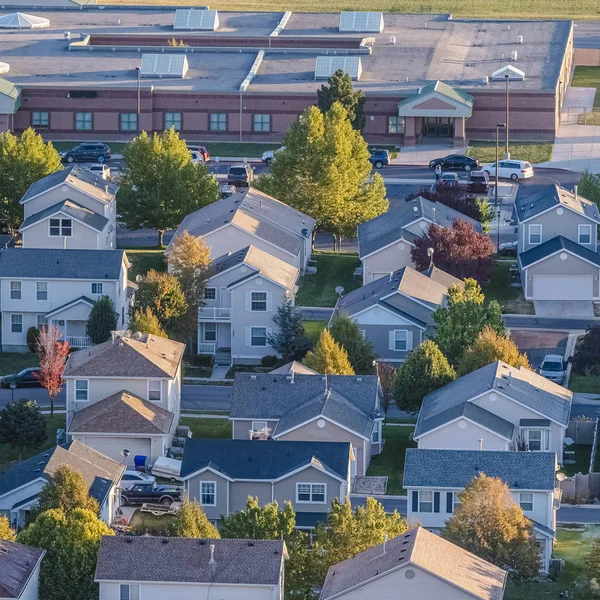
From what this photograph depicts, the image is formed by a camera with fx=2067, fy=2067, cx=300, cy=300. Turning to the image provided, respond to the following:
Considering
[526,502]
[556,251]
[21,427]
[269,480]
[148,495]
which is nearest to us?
[526,502]

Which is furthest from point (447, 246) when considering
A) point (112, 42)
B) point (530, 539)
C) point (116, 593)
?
point (112, 42)

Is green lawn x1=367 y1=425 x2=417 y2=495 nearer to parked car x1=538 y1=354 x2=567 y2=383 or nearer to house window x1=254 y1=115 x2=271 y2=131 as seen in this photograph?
parked car x1=538 y1=354 x2=567 y2=383

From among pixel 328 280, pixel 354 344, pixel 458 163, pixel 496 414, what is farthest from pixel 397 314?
pixel 458 163

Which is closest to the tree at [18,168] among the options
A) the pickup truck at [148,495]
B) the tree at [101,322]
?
the tree at [101,322]

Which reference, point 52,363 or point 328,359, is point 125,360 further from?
point 328,359

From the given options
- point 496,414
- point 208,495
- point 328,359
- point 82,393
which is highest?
point 328,359

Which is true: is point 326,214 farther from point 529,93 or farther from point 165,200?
point 529,93
